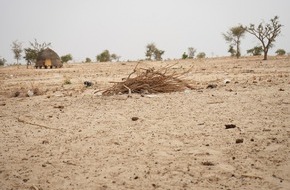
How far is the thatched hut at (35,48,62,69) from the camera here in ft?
94.5

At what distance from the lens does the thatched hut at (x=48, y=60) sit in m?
28.8

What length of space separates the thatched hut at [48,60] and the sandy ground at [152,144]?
2463 centimetres

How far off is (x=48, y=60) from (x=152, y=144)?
91.2 feet

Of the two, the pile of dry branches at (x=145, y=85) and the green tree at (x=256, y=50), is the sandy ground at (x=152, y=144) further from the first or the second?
the green tree at (x=256, y=50)

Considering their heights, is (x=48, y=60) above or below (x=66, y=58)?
below

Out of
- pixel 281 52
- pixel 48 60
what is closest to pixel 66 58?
pixel 48 60

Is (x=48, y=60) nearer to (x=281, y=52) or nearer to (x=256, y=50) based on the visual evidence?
(x=256, y=50)

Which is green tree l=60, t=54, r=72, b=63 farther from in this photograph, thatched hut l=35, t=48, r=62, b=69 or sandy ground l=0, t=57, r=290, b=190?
sandy ground l=0, t=57, r=290, b=190

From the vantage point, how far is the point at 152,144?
340 centimetres

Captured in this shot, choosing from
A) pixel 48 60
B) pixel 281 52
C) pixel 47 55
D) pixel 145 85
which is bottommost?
pixel 145 85

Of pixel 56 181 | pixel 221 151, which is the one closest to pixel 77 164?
pixel 56 181

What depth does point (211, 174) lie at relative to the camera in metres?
2.58

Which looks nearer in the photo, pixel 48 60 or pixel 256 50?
pixel 48 60

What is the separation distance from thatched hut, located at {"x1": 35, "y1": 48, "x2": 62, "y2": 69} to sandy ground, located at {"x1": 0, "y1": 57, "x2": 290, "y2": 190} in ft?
80.8
